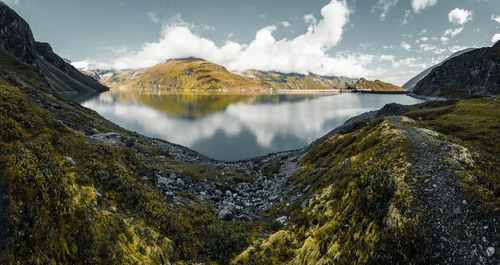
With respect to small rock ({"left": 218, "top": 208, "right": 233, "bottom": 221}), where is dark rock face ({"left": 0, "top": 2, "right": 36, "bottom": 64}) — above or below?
above

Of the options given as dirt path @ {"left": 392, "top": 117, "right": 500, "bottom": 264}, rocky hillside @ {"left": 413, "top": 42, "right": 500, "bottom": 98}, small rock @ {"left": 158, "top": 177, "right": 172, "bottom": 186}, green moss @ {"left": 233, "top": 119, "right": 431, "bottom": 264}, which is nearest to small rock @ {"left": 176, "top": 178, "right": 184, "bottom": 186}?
small rock @ {"left": 158, "top": 177, "right": 172, "bottom": 186}

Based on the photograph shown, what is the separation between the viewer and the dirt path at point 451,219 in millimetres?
7070

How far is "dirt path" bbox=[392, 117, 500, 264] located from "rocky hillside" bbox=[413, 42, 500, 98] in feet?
636

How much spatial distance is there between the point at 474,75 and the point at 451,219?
9375 inches

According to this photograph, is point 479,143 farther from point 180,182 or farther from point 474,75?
point 474,75

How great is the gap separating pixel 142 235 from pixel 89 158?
6908 mm

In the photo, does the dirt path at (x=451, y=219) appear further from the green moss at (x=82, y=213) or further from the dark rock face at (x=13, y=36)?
the dark rock face at (x=13, y=36)

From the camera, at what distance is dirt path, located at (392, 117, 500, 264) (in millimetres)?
7070

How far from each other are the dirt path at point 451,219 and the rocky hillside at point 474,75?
19370 cm

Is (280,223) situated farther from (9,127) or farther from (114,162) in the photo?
(9,127)

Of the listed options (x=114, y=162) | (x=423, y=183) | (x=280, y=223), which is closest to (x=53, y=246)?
(x=114, y=162)

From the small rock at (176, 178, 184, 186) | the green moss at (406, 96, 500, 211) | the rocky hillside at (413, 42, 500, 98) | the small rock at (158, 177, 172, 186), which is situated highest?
the rocky hillside at (413, 42, 500, 98)

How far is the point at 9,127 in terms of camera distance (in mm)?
10250

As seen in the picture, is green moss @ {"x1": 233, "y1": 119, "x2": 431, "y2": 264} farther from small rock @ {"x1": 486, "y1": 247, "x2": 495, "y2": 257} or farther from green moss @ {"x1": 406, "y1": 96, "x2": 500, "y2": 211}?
green moss @ {"x1": 406, "y1": 96, "x2": 500, "y2": 211}
